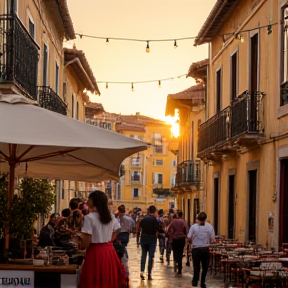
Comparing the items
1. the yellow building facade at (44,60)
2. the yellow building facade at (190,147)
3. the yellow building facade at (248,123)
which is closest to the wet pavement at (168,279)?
the yellow building facade at (248,123)

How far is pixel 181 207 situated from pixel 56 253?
122 feet

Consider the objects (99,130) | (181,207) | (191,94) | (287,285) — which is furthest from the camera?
(181,207)

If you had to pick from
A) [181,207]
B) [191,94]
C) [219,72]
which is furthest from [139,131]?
[219,72]

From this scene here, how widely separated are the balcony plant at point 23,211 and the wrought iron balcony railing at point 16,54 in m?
5.45

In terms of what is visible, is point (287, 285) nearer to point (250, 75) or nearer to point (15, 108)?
point (15, 108)

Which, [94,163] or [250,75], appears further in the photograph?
[250,75]

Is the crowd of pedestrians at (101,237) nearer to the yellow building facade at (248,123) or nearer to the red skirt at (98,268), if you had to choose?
the red skirt at (98,268)

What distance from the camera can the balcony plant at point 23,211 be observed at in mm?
8664

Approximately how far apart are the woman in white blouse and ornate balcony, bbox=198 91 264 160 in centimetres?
1139

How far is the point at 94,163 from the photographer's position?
399 inches

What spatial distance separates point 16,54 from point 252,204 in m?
8.88

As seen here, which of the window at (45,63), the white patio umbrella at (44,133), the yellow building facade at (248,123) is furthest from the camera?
the window at (45,63)

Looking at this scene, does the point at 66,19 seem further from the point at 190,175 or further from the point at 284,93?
the point at 190,175

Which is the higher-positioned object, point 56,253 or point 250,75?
point 250,75
